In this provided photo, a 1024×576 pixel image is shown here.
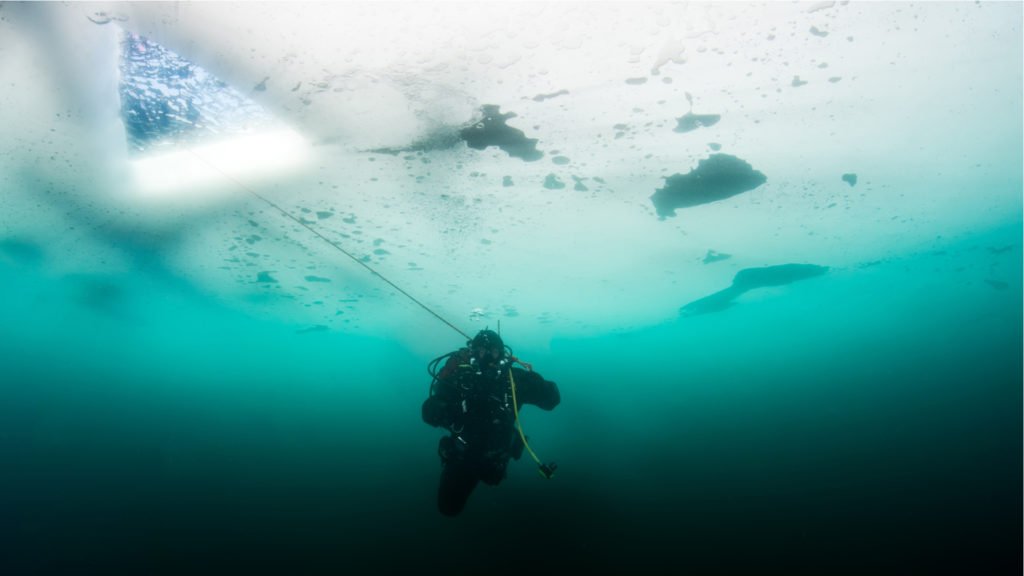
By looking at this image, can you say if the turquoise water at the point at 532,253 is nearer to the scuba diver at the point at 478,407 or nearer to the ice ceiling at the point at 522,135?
the ice ceiling at the point at 522,135

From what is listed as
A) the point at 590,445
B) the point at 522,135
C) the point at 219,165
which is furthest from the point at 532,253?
the point at 590,445

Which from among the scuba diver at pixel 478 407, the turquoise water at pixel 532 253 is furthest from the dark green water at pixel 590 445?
the scuba diver at pixel 478 407

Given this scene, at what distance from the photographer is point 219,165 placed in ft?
23.5

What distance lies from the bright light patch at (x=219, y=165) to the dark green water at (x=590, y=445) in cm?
796

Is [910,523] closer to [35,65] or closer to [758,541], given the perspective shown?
[758,541]

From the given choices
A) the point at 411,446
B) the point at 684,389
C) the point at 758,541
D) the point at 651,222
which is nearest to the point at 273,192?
the point at 651,222

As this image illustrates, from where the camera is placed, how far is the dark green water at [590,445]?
13.4 metres

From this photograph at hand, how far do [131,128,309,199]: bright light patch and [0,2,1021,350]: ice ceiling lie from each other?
0.05 meters

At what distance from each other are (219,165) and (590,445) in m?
27.3

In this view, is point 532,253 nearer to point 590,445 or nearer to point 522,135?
point 522,135

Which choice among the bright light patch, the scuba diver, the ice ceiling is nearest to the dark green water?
the ice ceiling

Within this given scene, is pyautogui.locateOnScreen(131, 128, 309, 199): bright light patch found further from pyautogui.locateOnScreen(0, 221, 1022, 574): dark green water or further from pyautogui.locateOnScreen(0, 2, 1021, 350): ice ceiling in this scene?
pyautogui.locateOnScreen(0, 221, 1022, 574): dark green water

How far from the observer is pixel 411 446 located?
2814 cm

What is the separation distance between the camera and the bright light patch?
254 inches
